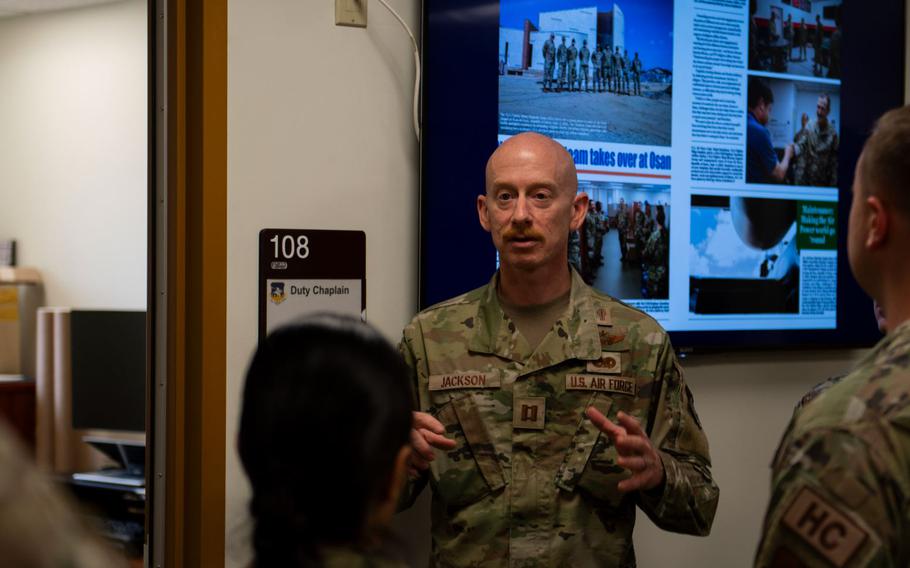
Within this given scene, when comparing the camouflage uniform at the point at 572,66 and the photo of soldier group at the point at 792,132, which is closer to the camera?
the camouflage uniform at the point at 572,66

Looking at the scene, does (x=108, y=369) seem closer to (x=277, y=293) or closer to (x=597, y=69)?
(x=277, y=293)

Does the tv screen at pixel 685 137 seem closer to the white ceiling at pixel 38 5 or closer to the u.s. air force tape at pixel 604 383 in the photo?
the u.s. air force tape at pixel 604 383

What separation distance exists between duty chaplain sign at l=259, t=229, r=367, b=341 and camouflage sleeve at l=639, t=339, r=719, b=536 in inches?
29.6

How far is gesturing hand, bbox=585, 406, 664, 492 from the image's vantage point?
67.6 inches

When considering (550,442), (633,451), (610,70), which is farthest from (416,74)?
(633,451)

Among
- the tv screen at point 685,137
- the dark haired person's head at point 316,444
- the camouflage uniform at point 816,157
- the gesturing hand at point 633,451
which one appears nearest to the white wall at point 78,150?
the tv screen at point 685,137

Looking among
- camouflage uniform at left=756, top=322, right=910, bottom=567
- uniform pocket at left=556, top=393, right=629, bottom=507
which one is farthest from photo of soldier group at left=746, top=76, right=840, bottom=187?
camouflage uniform at left=756, top=322, right=910, bottom=567

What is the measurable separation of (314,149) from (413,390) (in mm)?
635

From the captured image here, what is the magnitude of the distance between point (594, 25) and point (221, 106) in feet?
3.41

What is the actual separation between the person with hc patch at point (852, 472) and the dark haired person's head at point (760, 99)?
158cm

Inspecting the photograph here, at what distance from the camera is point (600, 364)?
6.73 ft

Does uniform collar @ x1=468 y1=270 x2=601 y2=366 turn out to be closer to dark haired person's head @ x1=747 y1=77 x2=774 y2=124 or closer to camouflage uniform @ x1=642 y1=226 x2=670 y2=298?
camouflage uniform @ x1=642 y1=226 x2=670 y2=298

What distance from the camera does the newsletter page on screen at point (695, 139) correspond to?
8.12 feet

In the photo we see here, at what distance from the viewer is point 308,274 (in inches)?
87.7
